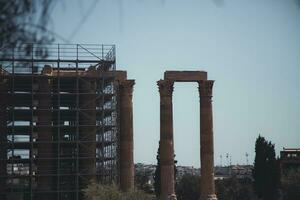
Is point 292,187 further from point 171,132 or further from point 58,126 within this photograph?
point 58,126

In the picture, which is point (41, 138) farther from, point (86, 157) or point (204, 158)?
point (204, 158)

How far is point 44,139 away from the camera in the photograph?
36.7m

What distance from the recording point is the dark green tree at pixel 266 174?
5278cm

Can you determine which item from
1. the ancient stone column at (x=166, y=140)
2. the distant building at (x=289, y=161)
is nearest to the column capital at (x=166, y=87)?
the ancient stone column at (x=166, y=140)

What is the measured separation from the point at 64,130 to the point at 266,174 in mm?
22969

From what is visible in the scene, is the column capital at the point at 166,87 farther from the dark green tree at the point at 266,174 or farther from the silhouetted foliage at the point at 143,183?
the dark green tree at the point at 266,174

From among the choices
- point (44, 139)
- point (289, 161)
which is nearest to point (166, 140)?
point (44, 139)

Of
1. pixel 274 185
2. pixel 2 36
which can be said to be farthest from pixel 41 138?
pixel 2 36

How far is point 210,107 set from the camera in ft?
140

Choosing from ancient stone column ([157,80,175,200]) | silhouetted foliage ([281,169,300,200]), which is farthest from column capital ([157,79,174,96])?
silhouetted foliage ([281,169,300,200])

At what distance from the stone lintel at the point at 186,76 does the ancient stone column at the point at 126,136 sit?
3.16 m

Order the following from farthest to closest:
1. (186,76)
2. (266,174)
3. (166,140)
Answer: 1. (266,174)
2. (186,76)
3. (166,140)

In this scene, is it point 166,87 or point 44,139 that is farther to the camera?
point 166,87

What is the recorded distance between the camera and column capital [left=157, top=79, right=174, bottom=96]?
4275cm
